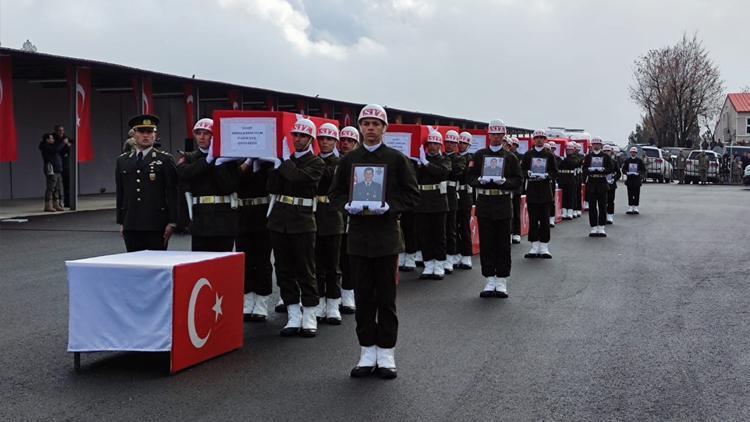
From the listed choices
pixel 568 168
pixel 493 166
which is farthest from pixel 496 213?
pixel 568 168

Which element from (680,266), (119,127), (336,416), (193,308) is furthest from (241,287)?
(119,127)

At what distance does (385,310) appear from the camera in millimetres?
7070

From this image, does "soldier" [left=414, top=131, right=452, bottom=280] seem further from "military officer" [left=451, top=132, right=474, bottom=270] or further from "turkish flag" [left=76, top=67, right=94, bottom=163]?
"turkish flag" [left=76, top=67, right=94, bottom=163]

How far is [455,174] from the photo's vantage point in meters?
12.8

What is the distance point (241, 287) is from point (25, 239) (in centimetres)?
1016

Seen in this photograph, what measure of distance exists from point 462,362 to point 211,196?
3135 mm

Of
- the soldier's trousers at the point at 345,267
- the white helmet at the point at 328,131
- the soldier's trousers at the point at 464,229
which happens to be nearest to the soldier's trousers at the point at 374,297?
the white helmet at the point at 328,131

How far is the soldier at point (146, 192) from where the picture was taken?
27.6 feet

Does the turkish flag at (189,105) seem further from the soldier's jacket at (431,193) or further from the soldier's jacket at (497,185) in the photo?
the soldier's jacket at (497,185)

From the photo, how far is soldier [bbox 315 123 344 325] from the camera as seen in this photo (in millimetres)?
8867

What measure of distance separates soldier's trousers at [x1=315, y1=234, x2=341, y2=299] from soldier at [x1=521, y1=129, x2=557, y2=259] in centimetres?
640

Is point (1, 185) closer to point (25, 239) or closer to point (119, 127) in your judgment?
point (119, 127)

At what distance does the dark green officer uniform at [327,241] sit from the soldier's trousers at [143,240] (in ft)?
5.38

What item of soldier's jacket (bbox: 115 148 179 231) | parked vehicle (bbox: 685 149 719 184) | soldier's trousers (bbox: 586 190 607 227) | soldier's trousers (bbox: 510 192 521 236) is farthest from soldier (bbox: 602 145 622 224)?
parked vehicle (bbox: 685 149 719 184)
